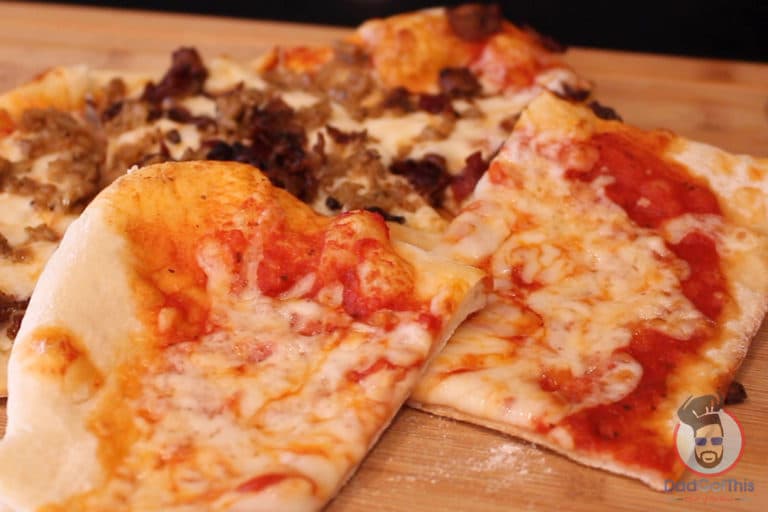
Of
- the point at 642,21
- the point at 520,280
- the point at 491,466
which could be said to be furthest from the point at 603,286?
the point at 642,21

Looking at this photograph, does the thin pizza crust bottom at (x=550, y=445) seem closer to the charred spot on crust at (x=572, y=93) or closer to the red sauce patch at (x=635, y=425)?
the red sauce patch at (x=635, y=425)

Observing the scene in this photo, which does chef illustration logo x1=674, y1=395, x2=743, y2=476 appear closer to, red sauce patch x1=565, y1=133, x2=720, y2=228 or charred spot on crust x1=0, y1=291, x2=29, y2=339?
red sauce patch x1=565, y1=133, x2=720, y2=228

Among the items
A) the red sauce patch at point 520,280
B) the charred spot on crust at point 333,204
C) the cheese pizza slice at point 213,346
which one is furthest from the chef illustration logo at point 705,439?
the charred spot on crust at point 333,204

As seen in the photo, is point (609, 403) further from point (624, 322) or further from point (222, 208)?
point (222, 208)

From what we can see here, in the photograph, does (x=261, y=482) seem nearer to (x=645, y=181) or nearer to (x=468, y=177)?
(x=468, y=177)

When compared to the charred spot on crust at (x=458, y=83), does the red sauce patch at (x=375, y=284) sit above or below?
below


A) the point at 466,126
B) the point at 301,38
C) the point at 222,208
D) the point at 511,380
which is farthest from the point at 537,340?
the point at 301,38
